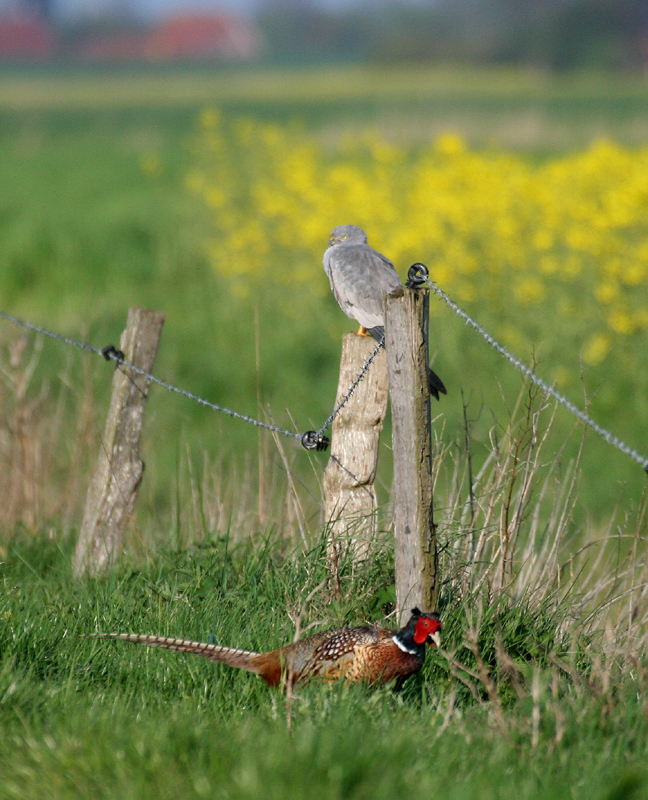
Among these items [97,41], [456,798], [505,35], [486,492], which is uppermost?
[97,41]

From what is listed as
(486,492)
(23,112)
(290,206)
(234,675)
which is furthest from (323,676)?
(23,112)

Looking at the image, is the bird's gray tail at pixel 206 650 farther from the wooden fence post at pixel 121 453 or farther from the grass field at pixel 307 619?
the wooden fence post at pixel 121 453

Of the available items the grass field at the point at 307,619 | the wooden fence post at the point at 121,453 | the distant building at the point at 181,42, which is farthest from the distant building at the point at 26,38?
the wooden fence post at the point at 121,453

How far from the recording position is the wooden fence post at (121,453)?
436cm

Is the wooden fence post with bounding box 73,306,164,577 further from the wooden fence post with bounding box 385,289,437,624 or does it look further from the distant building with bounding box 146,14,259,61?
the distant building with bounding box 146,14,259,61

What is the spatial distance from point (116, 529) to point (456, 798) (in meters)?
2.57

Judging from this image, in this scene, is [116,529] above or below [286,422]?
below

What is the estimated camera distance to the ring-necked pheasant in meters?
2.94

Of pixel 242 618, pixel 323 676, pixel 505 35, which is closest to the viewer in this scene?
pixel 323 676

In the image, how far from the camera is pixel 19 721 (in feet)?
8.87

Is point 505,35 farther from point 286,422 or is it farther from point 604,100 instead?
point 286,422

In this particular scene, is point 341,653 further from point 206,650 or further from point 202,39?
point 202,39

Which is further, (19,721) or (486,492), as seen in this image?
(486,492)

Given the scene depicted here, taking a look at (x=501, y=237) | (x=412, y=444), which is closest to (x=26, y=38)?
(x=501, y=237)
